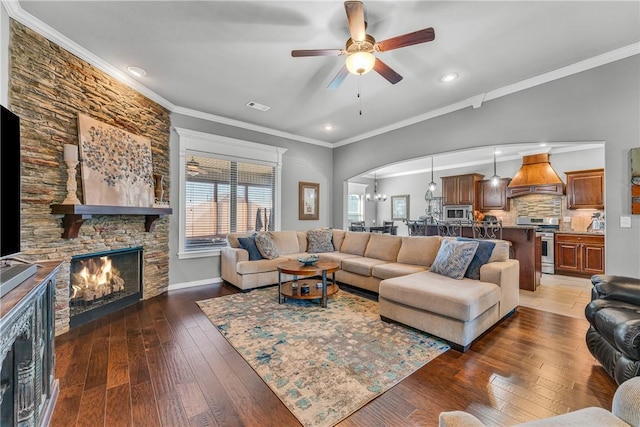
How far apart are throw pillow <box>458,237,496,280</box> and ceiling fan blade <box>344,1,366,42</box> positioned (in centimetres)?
261

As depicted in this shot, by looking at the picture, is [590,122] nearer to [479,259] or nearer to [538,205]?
[479,259]

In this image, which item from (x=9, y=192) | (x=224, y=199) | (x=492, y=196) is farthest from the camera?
(x=492, y=196)

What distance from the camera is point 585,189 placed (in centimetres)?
568

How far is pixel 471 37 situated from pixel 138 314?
4.81 metres

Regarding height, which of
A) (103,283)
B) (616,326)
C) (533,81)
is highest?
(533,81)

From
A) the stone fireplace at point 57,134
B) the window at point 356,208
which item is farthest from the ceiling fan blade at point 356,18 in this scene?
the window at point 356,208

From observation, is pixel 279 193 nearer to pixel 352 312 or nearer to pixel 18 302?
pixel 352 312

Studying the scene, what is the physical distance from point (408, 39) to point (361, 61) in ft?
1.30

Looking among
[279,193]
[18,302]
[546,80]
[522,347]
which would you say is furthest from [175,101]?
[522,347]

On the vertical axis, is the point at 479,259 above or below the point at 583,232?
below

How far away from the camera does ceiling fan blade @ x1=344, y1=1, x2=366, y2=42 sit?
1853 mm

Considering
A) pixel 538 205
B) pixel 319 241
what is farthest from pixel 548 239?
pixel 319 241

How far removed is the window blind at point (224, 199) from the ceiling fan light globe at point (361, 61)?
11.0ft

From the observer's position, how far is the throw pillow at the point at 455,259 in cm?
307
